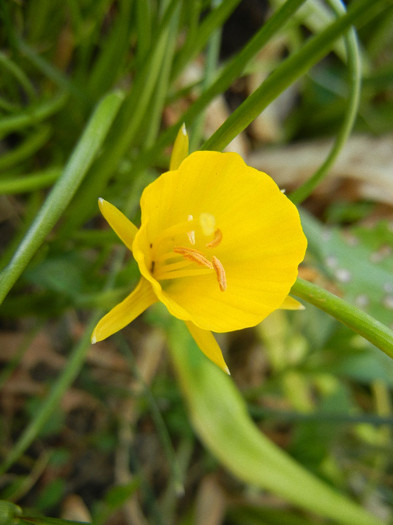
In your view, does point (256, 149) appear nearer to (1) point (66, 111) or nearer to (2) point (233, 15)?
(2) point (233, 15)

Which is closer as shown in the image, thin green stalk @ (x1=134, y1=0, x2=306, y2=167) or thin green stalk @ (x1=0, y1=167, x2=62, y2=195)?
thin green stalk @ (x1=134, y1=0, x2=306, y2=167)

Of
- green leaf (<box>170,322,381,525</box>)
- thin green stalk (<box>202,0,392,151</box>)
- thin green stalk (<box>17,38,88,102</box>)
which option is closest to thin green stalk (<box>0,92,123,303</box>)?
thin green stalk (<box>202,0,392,151</box>)

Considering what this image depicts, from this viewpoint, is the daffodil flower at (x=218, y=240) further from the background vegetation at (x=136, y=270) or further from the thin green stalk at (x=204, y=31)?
the thin green stalk at (x=204, y=31)

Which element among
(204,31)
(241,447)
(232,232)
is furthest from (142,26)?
(241,447)

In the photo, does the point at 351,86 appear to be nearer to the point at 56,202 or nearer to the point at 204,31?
the point at 204,31

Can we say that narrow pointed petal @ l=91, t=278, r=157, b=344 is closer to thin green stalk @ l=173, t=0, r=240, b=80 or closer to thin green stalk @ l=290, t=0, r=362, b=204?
thin green stalk @ l=290, t=0, r=362, b=204

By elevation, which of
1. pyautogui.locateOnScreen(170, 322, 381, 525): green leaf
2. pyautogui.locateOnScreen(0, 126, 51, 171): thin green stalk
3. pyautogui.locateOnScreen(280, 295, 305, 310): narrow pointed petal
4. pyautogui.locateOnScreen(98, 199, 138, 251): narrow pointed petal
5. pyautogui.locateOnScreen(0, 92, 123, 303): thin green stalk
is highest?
pyautogui.locateOnScreen(0, 92, 123, 303): thin green stalk

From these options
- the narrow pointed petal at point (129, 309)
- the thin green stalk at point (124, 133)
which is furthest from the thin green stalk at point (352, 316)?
the thin green stalk at point (124, 133)

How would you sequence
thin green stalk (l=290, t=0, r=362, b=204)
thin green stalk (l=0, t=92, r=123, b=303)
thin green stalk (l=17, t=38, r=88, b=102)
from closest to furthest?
thin green stalk (l=0, t=92, r=123, b=303) → thin green stalk (l=290, t=0, r=362, b=204) → thin green stalk (l=17, t=38, r=88, b=102)
